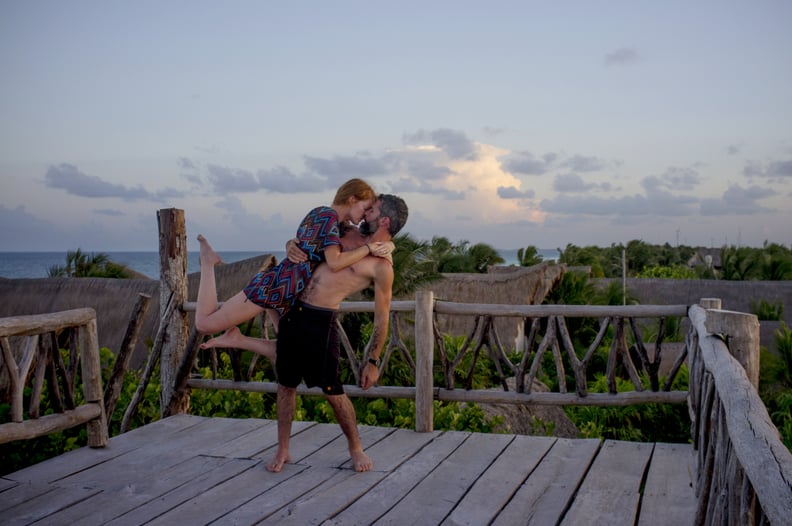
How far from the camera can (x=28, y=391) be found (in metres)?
7.70

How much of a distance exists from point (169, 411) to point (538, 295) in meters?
10.1

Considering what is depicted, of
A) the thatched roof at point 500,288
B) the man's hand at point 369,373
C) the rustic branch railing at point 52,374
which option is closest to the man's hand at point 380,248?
the man's hand at point 369,373

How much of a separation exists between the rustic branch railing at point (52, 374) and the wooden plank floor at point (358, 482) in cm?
24

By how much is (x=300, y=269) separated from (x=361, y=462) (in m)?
1.23

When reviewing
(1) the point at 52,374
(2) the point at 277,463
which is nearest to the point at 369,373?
(2) the point at 277,463

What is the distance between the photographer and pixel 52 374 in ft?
16.3

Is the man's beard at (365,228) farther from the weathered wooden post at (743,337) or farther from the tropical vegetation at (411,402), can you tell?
the tropical vegetation at (411,402)

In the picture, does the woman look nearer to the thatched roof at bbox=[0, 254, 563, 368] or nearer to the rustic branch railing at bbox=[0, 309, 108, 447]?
the rustic branch railing at bbox=[0, 309, 108, 447]

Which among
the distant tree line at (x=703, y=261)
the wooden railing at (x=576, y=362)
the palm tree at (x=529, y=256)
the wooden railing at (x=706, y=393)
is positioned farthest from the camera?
the distant tree line at (x=703, y=261)

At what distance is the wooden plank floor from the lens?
3883mm

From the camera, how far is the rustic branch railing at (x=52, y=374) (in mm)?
4578

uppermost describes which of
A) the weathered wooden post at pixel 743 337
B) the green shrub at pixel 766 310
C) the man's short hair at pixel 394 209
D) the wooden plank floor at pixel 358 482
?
the man's short hair at pixel 394 209

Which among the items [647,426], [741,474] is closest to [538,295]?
[647,426]

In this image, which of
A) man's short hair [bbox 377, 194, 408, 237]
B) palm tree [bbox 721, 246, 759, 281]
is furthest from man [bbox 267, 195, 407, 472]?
palm tree [bbox 721, 246, 759, 281]
